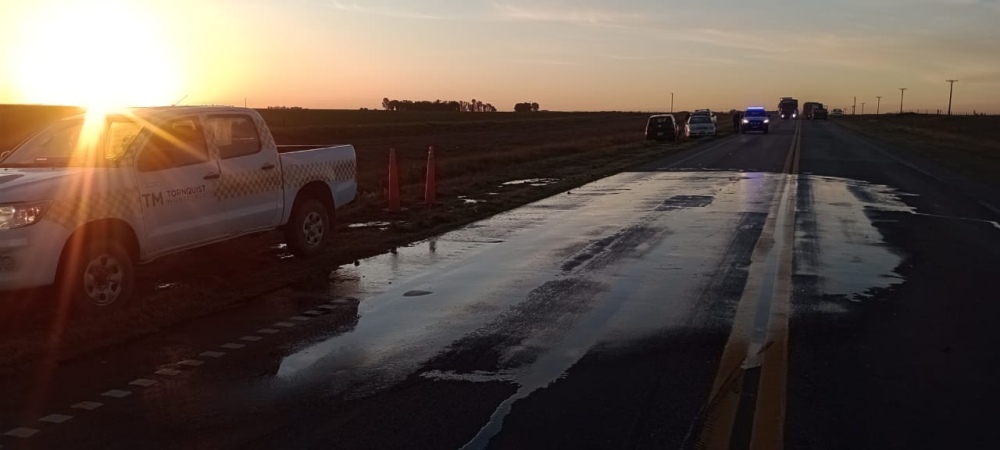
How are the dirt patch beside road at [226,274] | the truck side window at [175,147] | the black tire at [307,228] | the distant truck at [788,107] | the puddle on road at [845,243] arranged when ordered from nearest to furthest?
the dirt patch beside road at [226,274], the truck side window at [175,147], the puddle on road at [845,243], the black tire at [307,228], the distant truck at [788,107]

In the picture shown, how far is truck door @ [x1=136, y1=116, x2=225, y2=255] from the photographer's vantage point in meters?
8.39

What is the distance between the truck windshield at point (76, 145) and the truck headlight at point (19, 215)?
1.01m

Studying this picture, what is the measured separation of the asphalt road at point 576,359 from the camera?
5000 millimetres

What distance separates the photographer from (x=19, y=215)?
7242mm

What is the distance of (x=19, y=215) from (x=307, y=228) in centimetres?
390

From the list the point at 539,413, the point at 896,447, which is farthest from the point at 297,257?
the point at 896,447

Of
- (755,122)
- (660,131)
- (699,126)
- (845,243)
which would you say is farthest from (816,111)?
(845,243)

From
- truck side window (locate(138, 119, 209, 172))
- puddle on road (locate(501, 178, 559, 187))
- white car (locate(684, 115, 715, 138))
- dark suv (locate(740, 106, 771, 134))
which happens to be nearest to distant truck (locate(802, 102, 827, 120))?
dark suv (locate(740, 106, 771, 134))

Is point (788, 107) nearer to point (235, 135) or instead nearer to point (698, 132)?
point (698, 132)

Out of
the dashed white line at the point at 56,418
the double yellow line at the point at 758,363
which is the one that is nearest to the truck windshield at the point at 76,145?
the dashed white line at the point at 56,418

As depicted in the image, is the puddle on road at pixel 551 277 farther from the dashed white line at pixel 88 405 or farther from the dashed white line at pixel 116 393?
the dashed white line at pixel 88 405

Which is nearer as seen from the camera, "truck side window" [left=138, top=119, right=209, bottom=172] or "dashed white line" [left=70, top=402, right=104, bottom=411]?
Answer: "dashed white line" [left=70, top=402, right=104, bottom=411]

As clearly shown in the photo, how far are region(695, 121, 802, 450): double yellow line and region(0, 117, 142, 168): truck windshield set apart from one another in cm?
574

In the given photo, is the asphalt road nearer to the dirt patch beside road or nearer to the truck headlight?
the dirt patch beside road
